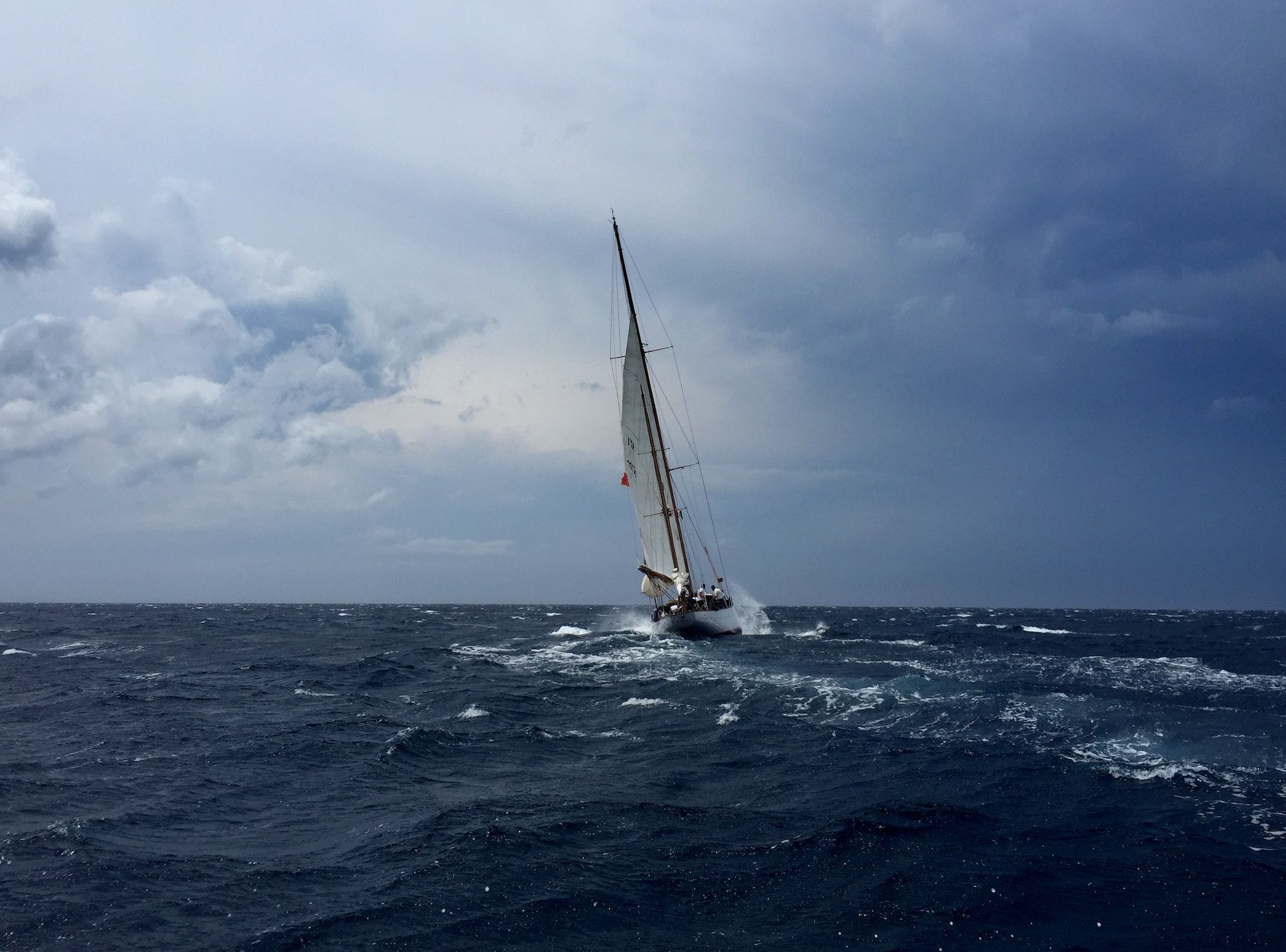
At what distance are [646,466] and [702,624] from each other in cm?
1384

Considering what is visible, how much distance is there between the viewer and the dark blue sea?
9602mm

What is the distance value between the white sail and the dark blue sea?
24.9m

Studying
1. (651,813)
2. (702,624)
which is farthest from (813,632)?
(651,813)

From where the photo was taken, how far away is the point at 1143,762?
16906 millimetres

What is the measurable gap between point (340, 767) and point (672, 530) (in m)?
39.3

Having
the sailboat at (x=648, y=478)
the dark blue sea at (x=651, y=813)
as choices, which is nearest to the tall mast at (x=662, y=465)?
the sailboat at (x=648, y=478)

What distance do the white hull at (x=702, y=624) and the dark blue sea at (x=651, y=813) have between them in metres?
16.7

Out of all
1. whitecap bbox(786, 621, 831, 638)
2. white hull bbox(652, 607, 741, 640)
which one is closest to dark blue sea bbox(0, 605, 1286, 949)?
white hull bbox(652, 607, 741, 640)

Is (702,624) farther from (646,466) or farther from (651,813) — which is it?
(651,813)

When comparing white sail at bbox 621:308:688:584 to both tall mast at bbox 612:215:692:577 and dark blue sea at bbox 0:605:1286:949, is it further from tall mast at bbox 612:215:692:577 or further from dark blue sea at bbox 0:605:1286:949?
dark blue sea at bbox 0:605:1286:949

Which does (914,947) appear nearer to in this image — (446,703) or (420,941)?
(420,941)

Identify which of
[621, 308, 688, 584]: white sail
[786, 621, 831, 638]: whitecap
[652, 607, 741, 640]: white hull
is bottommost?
[786, 621, 831, 638]: whitecap

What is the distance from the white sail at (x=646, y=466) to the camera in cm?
5472

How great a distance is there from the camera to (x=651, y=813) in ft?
45.1
